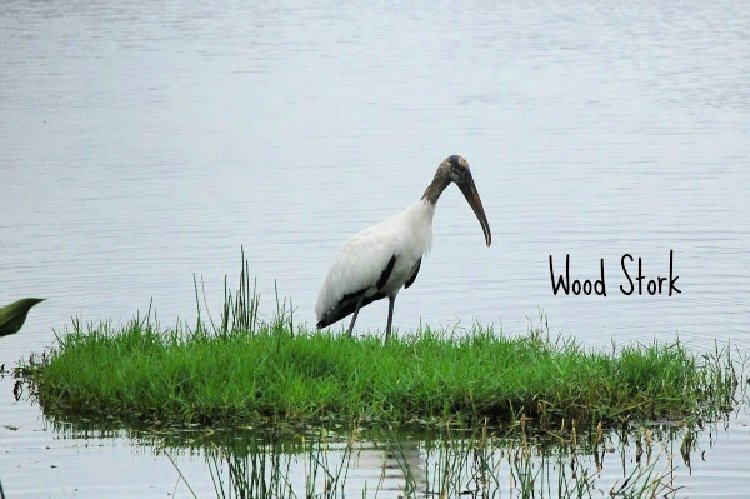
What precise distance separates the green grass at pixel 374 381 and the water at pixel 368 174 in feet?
1.55

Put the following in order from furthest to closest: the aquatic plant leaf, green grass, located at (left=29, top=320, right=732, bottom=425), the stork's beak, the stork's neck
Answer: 1. the stork's beak
2. the stork's neck
3. green grass, located at (left=29, top=320, right=732, bottom=425)
4. the aquatic plant leaf

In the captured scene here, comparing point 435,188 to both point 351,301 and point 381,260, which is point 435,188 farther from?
point 351,301

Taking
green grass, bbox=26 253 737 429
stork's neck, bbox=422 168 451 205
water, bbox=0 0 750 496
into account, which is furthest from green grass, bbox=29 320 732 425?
stork's neck, bbox=422 168 451 205

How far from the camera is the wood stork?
11.9 metres

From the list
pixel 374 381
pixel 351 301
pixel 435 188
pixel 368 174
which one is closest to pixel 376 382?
pixel 374 381

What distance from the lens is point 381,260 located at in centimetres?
1188

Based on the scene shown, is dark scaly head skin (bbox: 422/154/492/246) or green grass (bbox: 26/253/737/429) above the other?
dark scaly head skin (bbox: 422/154/492/246)

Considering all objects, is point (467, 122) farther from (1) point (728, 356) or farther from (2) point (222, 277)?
(1) point (728, 356)

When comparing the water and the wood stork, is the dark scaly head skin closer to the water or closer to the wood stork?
the wood stork

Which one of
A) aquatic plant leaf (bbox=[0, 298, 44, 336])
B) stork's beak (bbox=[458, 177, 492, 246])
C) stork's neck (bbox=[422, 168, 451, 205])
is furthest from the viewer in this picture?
stork's beak (bbox=[458, 177, 492, 246])

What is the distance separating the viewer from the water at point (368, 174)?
14.7 meters

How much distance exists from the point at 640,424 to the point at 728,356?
5.18 ft

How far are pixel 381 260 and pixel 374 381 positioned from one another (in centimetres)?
166

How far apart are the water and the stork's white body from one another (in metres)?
1.80
